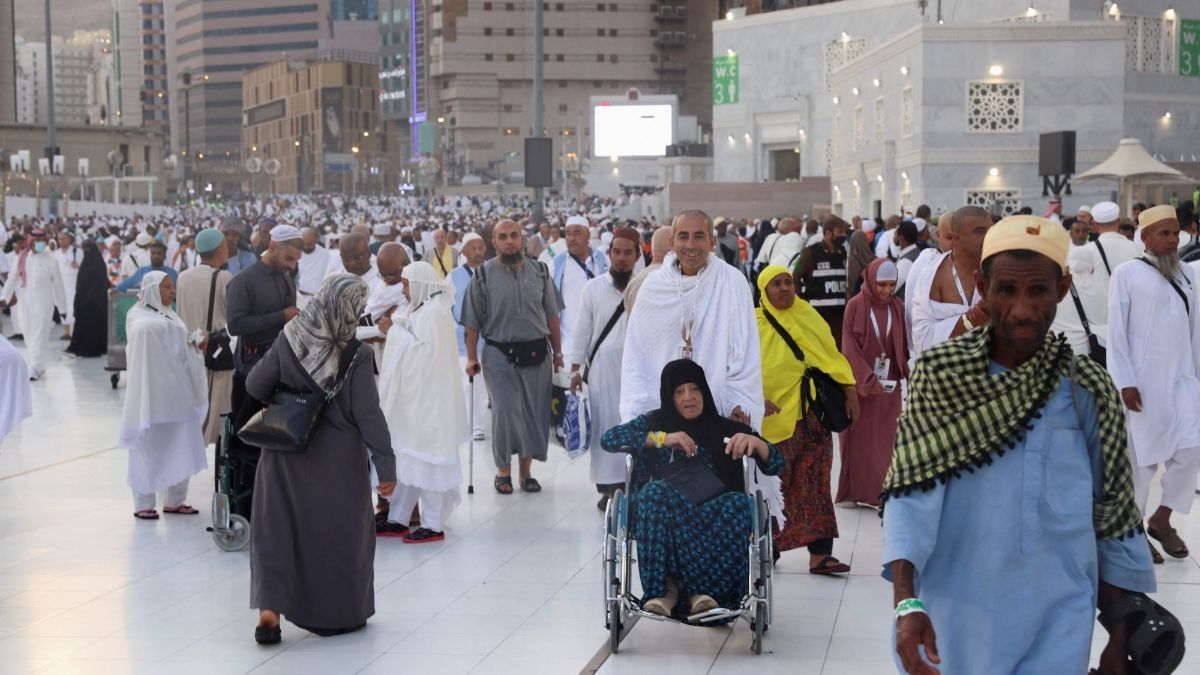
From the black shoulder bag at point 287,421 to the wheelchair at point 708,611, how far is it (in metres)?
1.20

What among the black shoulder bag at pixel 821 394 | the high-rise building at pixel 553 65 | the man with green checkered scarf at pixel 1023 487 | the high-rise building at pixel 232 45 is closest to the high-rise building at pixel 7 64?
the high-rise building at pixel 553 65

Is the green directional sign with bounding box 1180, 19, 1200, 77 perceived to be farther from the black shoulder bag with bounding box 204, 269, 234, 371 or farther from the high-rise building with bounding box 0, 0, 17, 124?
the high-rise building with bounding box 0, 0, 17, 124

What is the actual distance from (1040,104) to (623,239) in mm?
24517

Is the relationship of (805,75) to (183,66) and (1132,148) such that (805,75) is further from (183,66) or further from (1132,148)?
(183,66)

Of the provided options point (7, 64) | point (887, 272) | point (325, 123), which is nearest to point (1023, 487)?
point (887, 272)

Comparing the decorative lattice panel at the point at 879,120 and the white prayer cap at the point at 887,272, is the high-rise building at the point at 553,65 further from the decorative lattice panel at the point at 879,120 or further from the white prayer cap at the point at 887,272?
the white prayer cap at the point at 887,272

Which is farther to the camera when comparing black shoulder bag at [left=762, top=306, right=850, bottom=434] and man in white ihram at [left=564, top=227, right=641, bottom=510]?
man in white ihram at [left=564, top=227, right=641, bottom=510]

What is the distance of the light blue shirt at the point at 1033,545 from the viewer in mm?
3061

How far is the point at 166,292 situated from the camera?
8711 mm

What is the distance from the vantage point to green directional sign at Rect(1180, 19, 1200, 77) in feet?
120

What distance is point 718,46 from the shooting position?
2265 inches

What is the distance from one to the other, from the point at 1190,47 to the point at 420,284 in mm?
33302

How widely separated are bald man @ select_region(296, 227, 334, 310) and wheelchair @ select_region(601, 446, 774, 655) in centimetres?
725

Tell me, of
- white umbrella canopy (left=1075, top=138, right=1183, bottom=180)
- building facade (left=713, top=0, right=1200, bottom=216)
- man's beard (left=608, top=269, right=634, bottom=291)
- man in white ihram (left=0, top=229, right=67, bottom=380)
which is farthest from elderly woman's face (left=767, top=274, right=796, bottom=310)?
building facade (left=713, top=0, right=1200, bottom=216)
